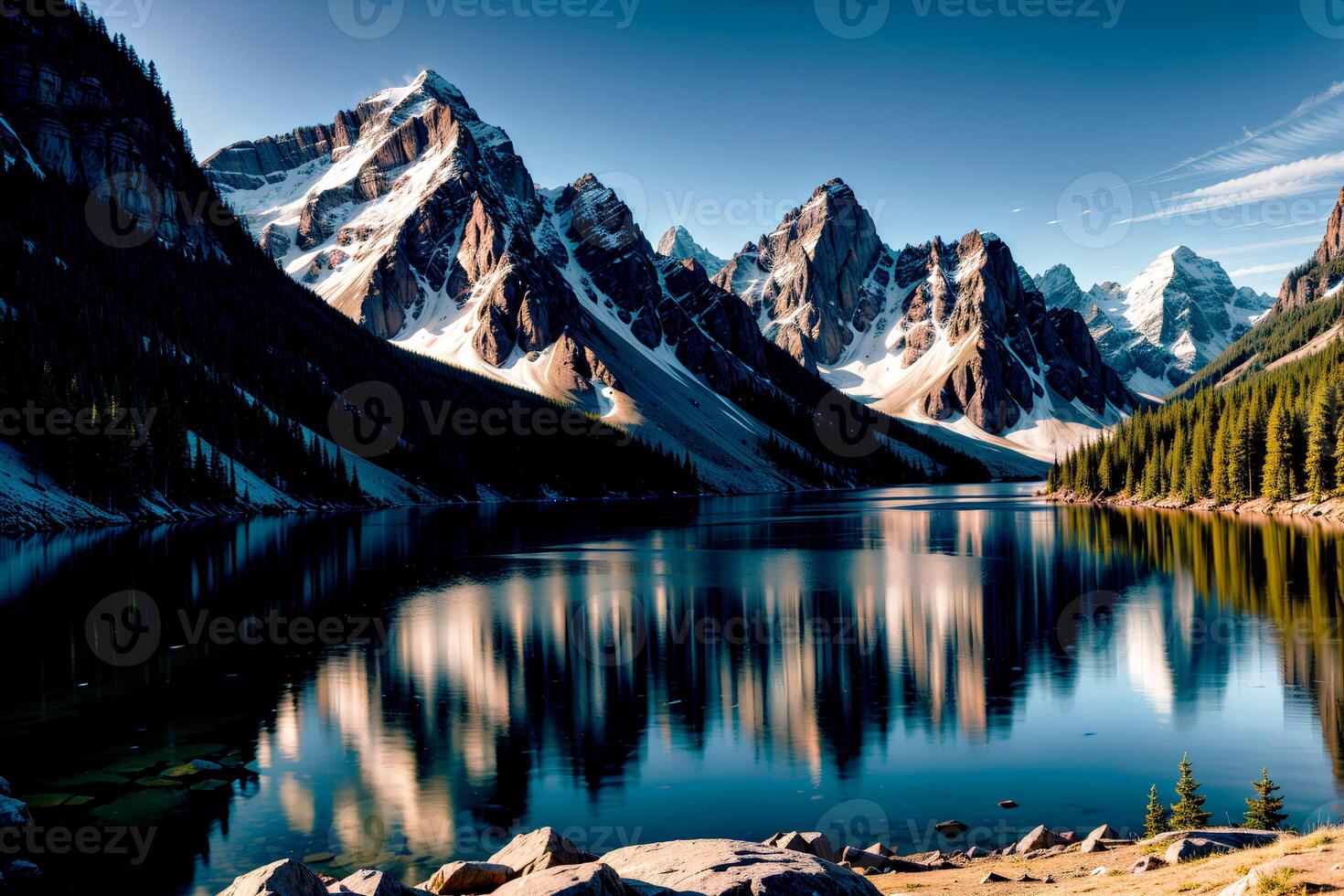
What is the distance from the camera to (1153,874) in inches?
540

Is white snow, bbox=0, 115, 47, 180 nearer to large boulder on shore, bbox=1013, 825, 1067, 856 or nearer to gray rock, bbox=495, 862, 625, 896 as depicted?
gray rock, bbox=495, 862, 625, 896

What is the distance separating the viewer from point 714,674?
34.3 metres

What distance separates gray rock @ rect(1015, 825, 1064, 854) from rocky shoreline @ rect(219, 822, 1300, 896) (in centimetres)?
2

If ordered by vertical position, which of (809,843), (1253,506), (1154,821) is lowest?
(1154,821)

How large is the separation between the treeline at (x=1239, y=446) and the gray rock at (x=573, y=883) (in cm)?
10600

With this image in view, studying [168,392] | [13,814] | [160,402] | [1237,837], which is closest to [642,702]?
[13,814]

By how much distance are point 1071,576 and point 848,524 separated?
185 feet

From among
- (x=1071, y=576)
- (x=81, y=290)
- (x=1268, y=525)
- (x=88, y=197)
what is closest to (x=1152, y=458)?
(x=1268, y=525)

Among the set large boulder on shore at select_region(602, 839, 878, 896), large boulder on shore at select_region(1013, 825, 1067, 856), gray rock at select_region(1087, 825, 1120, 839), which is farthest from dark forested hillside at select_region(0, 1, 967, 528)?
gray rock at select_region(1087, 825, 1120, 839)

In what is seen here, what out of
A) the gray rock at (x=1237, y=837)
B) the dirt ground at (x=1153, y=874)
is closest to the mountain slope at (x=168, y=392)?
the dirt ground at (x=1153, y=874)

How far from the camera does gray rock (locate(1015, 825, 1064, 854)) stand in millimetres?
18156

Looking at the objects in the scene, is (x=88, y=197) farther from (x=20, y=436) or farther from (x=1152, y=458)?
(x=1152, y=458)

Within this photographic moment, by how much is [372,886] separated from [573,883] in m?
3.55

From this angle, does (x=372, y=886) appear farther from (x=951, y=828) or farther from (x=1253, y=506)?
(x=1253, y=506)
